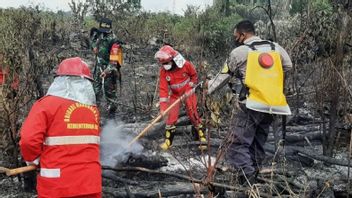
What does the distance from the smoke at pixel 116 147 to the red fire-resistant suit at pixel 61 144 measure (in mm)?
1707

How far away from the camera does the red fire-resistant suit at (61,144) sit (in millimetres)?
3381

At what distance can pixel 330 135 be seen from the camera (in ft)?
19.7

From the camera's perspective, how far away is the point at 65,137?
11.3ft

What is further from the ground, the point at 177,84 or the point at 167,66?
the point at 167,66

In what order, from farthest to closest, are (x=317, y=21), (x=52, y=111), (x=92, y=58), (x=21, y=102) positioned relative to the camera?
(x=92, y=58), (x=317, y=21), (x=21, y=102), (x=52, y=111)

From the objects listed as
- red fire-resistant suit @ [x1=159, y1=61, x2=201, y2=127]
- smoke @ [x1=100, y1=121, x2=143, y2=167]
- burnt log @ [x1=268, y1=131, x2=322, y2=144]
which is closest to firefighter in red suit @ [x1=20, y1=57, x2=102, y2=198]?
smoke @ [x1=100, y1=121, x2=143, y2=167]

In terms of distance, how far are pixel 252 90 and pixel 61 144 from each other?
2.10 meters

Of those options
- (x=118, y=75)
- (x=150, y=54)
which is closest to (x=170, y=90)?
(x=118, y=75)

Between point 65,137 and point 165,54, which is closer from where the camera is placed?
point 65,137

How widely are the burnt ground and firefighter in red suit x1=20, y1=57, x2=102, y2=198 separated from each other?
627 millimetres

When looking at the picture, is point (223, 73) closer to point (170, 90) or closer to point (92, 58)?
point (170, 90)

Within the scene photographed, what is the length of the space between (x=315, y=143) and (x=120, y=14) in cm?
1243

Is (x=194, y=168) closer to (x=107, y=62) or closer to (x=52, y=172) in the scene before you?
(x=52, y=172)

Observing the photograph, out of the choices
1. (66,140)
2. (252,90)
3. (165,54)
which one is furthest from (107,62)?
(66,140)
